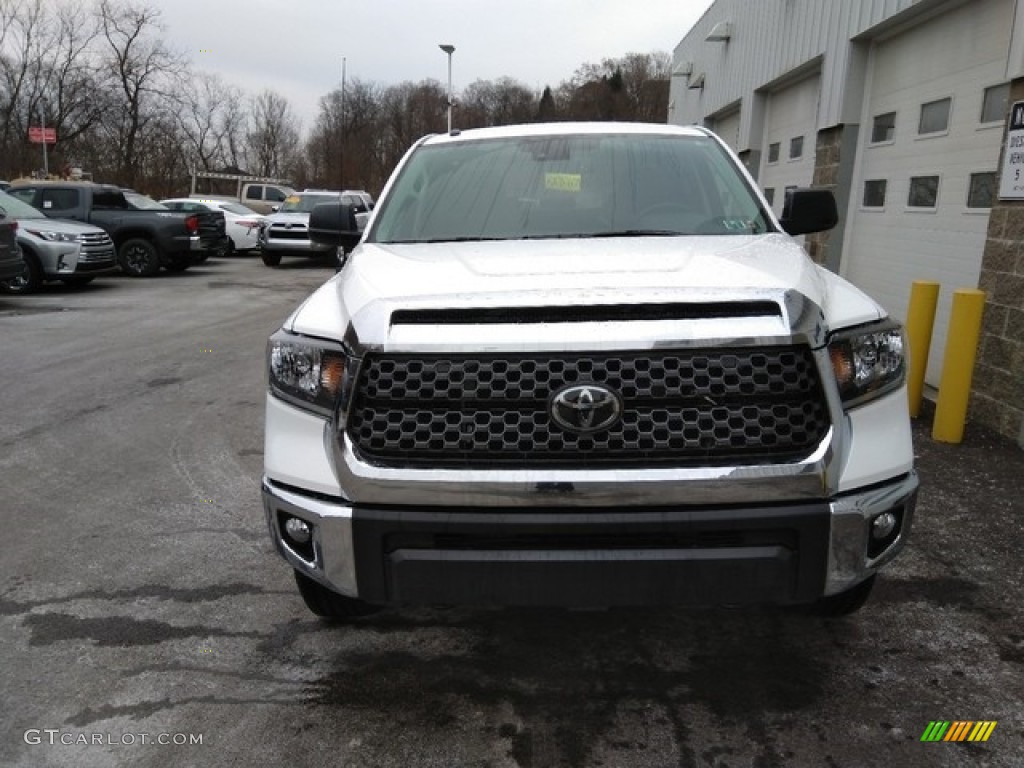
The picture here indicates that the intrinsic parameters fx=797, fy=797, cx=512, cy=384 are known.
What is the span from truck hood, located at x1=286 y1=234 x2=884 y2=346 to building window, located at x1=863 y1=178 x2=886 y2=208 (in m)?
6.38

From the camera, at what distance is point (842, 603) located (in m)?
2.85

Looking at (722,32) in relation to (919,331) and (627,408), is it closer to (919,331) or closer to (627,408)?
(919,331)

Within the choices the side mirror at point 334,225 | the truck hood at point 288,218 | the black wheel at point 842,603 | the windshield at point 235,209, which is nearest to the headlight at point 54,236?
the truck hood at point 288,218

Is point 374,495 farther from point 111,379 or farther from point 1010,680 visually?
point 111,379

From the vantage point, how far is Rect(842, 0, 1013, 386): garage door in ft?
21.3

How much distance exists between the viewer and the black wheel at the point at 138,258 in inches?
648

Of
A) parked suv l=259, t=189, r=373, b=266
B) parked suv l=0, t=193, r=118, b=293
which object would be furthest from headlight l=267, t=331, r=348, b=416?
parked suv l=259, t=189, r=373, b=266

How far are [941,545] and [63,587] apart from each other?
13.3 feet

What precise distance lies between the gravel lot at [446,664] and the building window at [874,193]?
190 inches

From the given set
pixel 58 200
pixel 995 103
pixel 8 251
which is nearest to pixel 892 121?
pixel 995 103

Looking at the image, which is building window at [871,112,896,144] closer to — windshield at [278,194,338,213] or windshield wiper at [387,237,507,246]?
windshield wiper at [387,237,507,246]

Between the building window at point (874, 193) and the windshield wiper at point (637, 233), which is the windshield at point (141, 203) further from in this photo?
the windshield wiper at point (637, 233)

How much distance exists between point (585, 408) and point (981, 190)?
5845 millimetres

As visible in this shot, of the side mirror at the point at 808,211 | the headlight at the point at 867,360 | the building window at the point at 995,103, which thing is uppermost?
the building window at the point at 995,103
